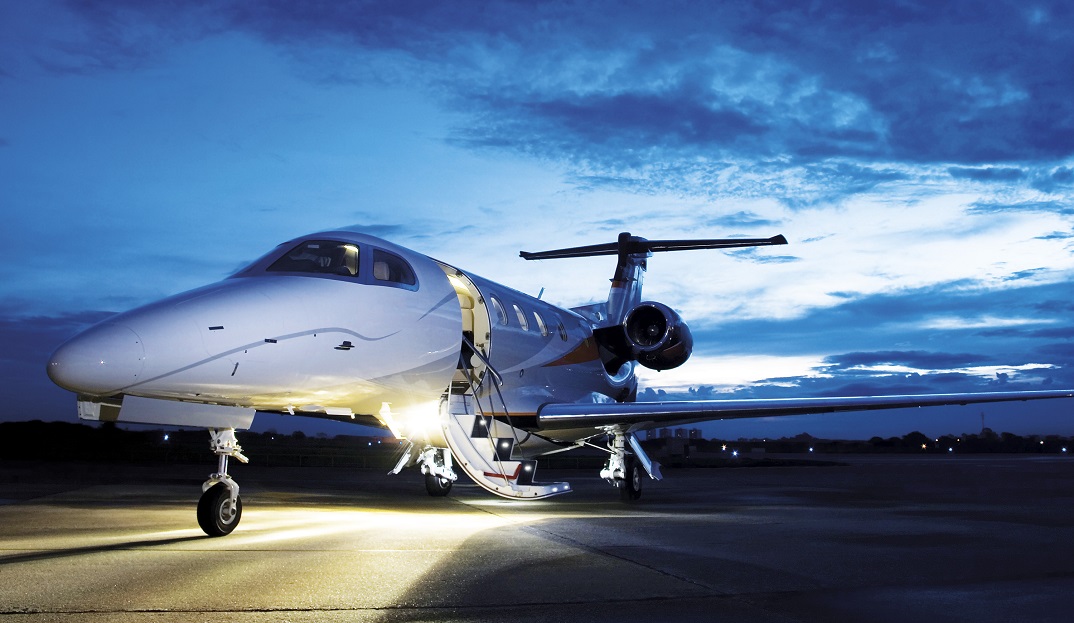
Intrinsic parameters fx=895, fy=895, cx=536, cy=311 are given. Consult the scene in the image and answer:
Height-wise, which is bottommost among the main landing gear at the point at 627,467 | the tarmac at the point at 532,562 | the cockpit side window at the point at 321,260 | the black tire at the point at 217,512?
the tarmac at the point at 532,562

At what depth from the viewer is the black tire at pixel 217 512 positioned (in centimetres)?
848

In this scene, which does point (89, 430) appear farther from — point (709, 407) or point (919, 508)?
point (919, 508)

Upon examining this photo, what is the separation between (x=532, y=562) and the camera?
6965 mm

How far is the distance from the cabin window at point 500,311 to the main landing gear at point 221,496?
5157mm

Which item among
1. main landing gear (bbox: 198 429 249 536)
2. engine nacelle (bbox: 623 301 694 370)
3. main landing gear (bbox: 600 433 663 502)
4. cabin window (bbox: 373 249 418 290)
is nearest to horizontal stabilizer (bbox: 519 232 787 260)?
engine nacelle (bbox: 623 301 694 370)

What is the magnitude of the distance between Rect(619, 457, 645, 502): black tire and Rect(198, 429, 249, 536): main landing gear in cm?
792

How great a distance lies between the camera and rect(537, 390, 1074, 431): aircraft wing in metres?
13.5

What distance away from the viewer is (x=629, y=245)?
72.9 feet

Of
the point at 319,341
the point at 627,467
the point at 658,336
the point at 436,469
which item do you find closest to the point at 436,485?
the point at 436,469

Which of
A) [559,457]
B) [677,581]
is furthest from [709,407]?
[559,457]

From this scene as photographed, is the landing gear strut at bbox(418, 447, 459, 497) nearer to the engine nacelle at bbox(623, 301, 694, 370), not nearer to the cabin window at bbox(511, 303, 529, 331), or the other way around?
the cabin window at bbox(511, 303, 529, 331)

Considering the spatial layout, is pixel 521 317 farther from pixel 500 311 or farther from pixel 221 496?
pixel 221 496

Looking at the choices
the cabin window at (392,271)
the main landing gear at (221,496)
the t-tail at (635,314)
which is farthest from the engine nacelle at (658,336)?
the main landing gear at (221,496)

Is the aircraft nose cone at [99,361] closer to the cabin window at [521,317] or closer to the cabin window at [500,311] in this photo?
the cabin window at [500,311]
